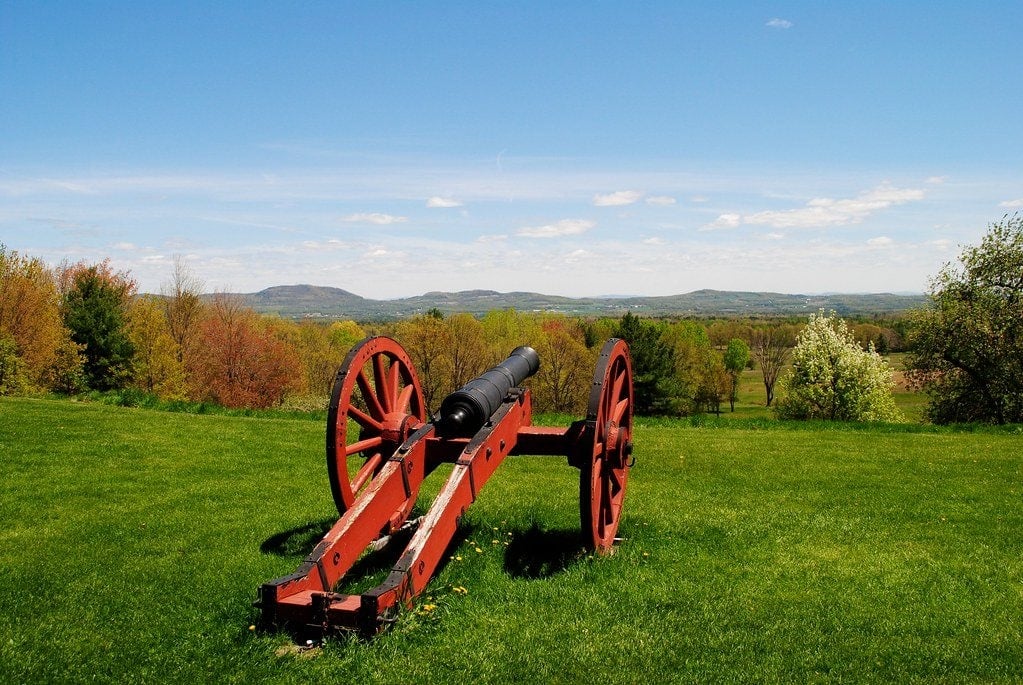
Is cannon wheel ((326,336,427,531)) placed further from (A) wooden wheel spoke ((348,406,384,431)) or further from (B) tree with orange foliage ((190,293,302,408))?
(B) tree with orange foliage ((190,293,302,408))

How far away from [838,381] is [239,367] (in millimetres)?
29962

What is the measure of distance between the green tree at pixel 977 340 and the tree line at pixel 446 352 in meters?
0.04

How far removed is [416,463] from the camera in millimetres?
6293

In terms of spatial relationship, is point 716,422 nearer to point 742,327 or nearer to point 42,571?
point 42,571

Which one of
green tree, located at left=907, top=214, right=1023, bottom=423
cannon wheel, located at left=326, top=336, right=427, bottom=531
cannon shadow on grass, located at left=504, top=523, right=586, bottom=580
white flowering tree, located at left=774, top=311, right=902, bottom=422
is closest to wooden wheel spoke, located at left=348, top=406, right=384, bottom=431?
cannon wheel, located at left=326, top=336, right=427, bottom=531

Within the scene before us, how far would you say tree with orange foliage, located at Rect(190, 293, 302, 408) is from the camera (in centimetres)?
3956

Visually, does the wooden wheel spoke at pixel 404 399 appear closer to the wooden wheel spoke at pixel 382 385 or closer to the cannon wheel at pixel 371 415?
the cannon wheel at pixel 371 415

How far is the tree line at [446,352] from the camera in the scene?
2167 centimetres

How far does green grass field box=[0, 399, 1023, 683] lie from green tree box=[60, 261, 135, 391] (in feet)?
74.9

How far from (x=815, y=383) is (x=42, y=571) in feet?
102

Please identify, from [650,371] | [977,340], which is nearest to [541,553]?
[977,340]

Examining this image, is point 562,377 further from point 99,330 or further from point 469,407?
Answer: point 469,407

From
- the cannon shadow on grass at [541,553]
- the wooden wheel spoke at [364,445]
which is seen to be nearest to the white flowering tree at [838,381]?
the cannon shadow on grass at [541,553]

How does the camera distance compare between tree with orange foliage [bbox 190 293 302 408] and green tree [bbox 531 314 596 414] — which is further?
green tree [bbox 531 314 596 414]
